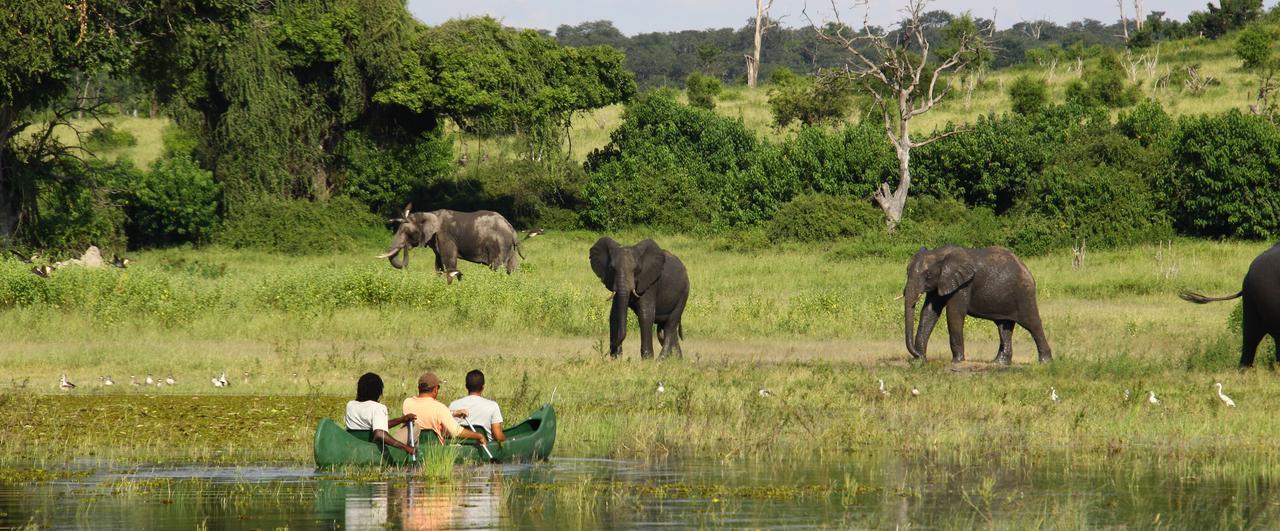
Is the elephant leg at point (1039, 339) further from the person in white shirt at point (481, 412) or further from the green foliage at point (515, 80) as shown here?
the green foliage at point (515, 80)

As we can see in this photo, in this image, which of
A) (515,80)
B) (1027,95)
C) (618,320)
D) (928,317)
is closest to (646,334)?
(618,320)

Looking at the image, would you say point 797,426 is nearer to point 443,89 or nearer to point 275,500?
point 275,500

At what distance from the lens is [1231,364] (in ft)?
69.7

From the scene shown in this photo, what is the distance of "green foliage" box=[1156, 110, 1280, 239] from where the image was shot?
3966cm

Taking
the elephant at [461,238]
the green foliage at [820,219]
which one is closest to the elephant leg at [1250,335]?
the elephant at [461,238]

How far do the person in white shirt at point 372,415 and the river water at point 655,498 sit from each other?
1.08 feet

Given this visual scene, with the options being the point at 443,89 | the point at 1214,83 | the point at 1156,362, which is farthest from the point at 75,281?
the point at 1214,83

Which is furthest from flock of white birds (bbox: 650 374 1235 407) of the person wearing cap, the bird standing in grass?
the person wearing cap

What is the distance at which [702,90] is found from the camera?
72312mm

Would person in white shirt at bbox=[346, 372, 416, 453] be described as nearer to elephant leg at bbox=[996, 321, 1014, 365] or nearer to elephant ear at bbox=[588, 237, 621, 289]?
elephant ear at bbox=[588, 237, 621, 289]

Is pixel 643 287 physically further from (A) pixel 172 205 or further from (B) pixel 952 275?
(A) pixel 172 205

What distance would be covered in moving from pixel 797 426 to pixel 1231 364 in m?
8.21

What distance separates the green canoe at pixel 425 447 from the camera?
42.5ft

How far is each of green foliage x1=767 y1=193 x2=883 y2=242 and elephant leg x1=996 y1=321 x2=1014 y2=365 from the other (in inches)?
790
